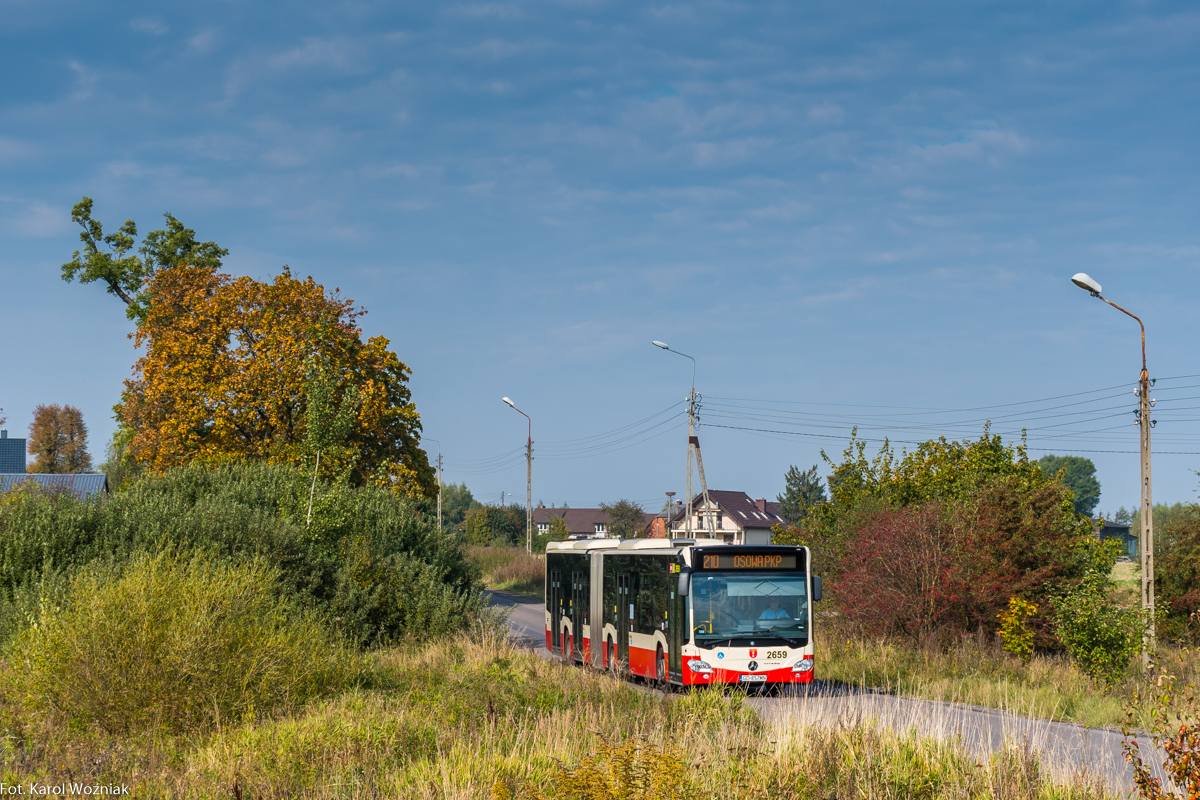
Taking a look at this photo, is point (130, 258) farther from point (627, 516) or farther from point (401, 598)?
point (627, 516)

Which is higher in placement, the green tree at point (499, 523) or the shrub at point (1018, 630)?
the shrub at point (1018, 630)

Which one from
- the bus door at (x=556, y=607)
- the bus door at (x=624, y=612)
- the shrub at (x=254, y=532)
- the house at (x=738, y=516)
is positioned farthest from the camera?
the house at (x=738, y=516)

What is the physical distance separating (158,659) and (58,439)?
112 meters

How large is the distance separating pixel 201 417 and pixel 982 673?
2389cm

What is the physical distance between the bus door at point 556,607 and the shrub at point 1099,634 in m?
11.1

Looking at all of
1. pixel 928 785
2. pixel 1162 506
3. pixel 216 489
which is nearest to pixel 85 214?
pixel 216 489

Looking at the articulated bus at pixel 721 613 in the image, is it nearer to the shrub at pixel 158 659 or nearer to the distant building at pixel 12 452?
the shrub at pixel 158 659

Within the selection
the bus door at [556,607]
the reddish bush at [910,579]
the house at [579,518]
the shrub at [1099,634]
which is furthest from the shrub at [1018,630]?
the house at [579,518]

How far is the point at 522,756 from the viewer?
9.50 metres

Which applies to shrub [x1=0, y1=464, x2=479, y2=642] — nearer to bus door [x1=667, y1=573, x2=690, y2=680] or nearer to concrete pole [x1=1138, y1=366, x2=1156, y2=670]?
bus door [x1=667, y1=573, x2=690, y2=680]

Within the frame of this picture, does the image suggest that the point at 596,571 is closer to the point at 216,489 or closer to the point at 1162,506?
the point at 216,489

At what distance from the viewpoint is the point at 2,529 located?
1933cm

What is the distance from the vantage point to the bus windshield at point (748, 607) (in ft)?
55.1

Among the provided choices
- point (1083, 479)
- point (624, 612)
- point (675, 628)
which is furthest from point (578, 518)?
point (675, 628)
